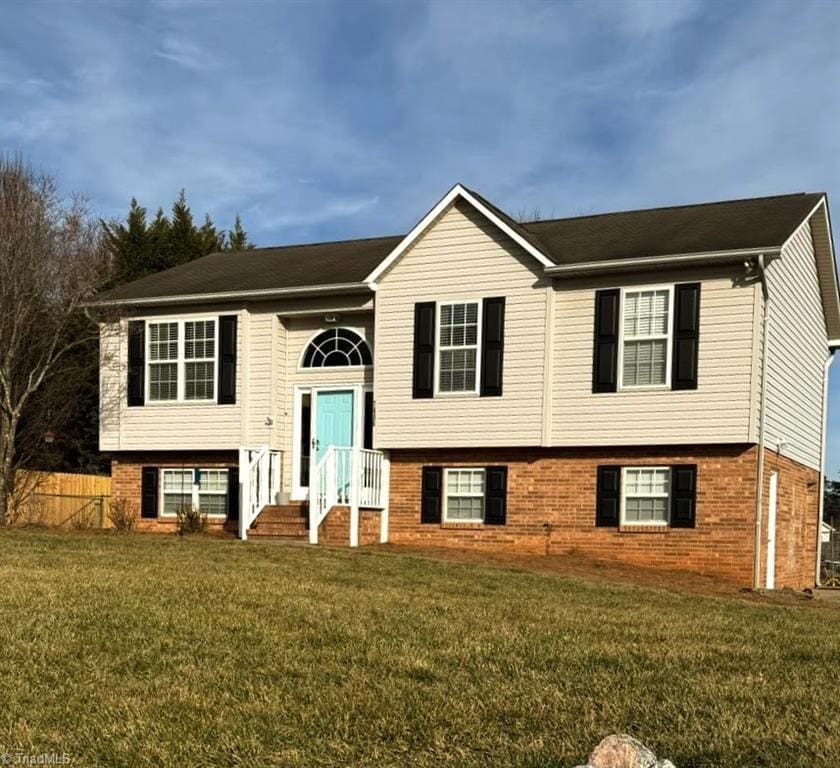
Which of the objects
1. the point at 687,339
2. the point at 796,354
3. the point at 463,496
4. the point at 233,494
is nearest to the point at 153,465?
the point at 233,494

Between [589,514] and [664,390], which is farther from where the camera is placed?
[589,514]

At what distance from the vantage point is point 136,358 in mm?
19266

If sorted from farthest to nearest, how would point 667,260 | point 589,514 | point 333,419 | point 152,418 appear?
point 152,418
point 333,419
point 589,514
point 667,260

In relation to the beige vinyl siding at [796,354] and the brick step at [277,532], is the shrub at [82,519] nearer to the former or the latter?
the brick step at [277,532]

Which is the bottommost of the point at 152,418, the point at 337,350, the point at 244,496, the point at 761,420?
the point at 244,496

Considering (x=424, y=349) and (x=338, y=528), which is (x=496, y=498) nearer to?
(x=338, y=528)

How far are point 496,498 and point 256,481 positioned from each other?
4.32 metres

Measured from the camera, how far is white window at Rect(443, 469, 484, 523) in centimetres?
1700

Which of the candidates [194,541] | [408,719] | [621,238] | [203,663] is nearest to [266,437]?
[194,541]

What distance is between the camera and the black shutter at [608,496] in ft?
52.4

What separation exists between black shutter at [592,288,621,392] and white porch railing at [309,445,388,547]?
407 cm

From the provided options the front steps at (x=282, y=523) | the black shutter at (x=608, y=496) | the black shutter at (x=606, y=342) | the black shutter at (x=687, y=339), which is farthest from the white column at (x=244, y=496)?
the black shutter at (x=687, y=339)

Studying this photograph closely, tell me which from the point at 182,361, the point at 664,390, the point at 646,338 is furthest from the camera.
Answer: the point at 182,361

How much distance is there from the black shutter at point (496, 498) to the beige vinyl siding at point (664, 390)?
1.25 m
